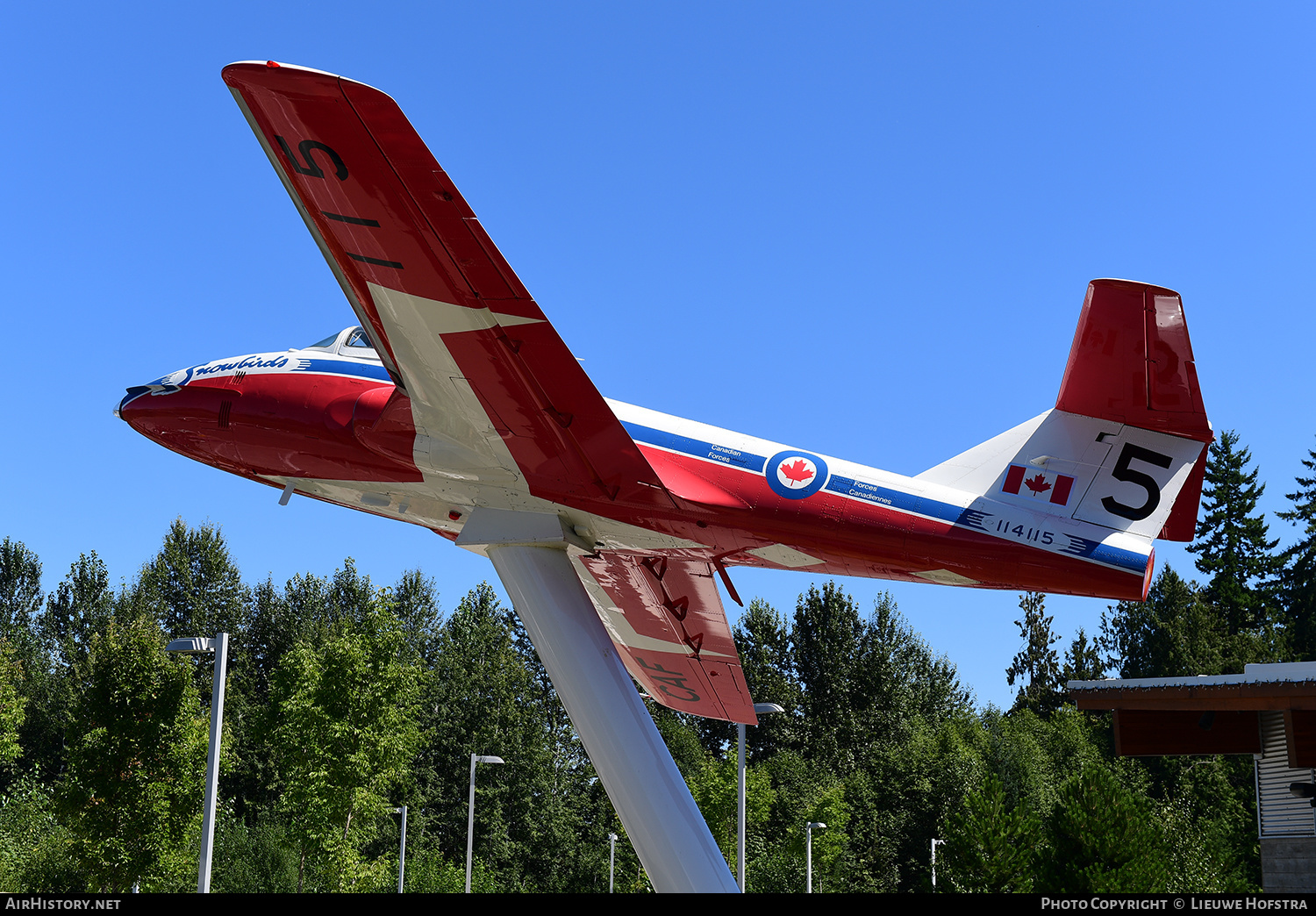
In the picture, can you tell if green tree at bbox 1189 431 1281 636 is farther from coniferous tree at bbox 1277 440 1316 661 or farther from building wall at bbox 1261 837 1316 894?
building wall at bbox 1261 837 1316 894

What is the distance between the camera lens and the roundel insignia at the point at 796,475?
10.5 metres

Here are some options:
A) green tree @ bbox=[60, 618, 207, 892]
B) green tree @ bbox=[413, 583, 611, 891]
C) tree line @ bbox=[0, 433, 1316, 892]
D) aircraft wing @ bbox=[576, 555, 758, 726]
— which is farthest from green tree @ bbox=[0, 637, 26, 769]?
aircraft wing @ bbox=[576, 555, 758, 726]

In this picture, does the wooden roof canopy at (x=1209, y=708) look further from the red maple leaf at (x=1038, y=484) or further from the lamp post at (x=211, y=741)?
the lamp post at (x=211, y=741)

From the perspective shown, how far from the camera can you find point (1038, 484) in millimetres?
10398

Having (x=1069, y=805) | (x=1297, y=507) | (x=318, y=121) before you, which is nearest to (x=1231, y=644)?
(x=1297, y=507)

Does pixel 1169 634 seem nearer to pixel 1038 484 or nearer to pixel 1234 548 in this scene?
pixel 1234 548

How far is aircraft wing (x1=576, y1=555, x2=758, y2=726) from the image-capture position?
12594 millimetres

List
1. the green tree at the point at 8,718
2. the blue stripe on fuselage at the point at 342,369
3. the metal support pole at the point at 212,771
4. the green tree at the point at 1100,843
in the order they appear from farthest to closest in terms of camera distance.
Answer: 1. the green tree at the point at 8,718
2. the green tree at the point at 1100,843
3. the metal support pole at the point at 212,771
4. the blue stripe on fuselage at the point at 342,369

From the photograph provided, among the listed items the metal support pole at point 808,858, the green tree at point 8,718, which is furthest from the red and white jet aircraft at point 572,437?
the green tree at point 8,718

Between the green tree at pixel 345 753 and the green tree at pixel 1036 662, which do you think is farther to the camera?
the green tree at pixel 1036 662

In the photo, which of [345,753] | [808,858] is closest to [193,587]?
[345,753]

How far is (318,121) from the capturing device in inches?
323

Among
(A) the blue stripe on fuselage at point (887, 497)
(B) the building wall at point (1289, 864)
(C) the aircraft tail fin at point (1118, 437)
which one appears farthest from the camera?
(B) the building wall at point (1289, 864)

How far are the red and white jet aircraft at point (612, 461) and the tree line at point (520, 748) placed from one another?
16022 millimetres
